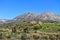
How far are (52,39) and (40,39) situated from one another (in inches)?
86.3

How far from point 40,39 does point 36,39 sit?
647mm

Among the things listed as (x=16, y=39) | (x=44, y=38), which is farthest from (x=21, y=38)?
(x=44, y=38)

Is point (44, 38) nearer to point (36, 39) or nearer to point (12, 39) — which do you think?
point (36, 39)

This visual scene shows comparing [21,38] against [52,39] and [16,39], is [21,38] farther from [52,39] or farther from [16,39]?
A: [52,39]

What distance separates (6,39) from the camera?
124ft

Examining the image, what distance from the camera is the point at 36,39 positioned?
3938cm

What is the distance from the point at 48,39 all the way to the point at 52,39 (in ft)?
2.25

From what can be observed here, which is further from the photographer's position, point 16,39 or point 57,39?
point 57,39

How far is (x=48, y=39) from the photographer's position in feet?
131

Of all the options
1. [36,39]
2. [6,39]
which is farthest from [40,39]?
[6,39]

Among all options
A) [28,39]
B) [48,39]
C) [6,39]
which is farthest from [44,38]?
[6,39]

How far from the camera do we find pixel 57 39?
40.8 metres

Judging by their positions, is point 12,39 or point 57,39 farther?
point 57,39

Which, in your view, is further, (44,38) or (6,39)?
(44,38)
